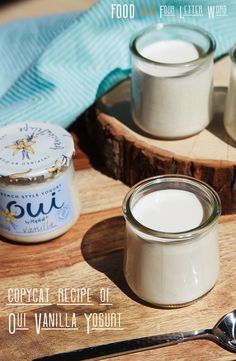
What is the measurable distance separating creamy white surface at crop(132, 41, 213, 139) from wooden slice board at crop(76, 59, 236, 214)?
21mm

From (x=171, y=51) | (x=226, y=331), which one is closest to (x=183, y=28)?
(x=171, y=51)

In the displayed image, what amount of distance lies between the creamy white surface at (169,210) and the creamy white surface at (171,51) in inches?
8.2

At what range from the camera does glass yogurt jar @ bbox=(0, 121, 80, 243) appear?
89 cm

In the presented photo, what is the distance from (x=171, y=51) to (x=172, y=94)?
0.26 feet

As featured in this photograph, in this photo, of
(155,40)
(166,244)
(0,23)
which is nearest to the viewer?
(166,244)

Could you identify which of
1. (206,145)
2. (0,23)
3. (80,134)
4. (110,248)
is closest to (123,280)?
(110,248)

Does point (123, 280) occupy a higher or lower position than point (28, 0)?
lower

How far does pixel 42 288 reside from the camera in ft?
2.92

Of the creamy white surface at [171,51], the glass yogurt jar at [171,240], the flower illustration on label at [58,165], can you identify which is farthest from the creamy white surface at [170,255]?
the creamy white surface at [171,51]

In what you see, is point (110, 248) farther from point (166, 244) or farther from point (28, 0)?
point (28, 0)

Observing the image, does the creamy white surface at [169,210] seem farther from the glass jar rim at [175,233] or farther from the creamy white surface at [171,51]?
the creamy white surface at [171,51]

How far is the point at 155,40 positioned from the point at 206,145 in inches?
6.7

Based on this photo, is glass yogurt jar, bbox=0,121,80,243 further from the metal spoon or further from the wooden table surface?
the metal spoon

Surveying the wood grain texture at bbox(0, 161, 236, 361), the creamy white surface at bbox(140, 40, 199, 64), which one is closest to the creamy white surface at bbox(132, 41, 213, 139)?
the creamy white surface at bbox(140, 40, 199, 64)
